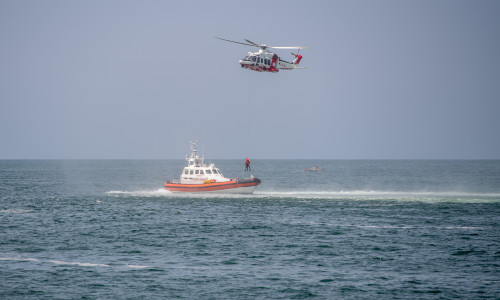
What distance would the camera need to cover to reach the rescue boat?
60.2 m

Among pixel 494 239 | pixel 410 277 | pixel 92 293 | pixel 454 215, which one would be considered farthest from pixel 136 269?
pixel 454 215

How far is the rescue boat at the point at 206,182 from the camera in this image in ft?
198

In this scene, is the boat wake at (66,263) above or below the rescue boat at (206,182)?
below

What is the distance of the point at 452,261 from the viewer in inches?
1125

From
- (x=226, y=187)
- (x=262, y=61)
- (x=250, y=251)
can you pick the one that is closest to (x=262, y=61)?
(x=262, y=61)

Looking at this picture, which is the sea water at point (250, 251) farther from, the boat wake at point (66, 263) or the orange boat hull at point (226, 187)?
the orange boat hull at point (226, 187)

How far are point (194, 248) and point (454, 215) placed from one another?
25.7 m

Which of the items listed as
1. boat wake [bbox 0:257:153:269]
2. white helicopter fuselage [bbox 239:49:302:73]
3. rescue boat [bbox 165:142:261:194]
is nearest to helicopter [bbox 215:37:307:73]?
white helicopter fuselage [bbox 239:49:302:73]

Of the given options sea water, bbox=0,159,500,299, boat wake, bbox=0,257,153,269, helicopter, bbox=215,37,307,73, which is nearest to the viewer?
sea water, bbox=0,159,500,299

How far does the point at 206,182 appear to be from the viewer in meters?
61.2

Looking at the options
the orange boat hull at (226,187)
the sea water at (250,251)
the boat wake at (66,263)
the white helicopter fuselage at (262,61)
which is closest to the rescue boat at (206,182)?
the orange boat hull at (226,187)

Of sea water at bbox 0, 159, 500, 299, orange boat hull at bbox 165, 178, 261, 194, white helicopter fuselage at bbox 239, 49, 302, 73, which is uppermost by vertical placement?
white helicopter fuselage at bbox 239, 49, 302, 73

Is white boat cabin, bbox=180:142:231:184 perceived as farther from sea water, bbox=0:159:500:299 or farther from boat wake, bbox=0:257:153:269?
boat wake, bbox=0:257:153:269

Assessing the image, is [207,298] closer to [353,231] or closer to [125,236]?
[125,236]
